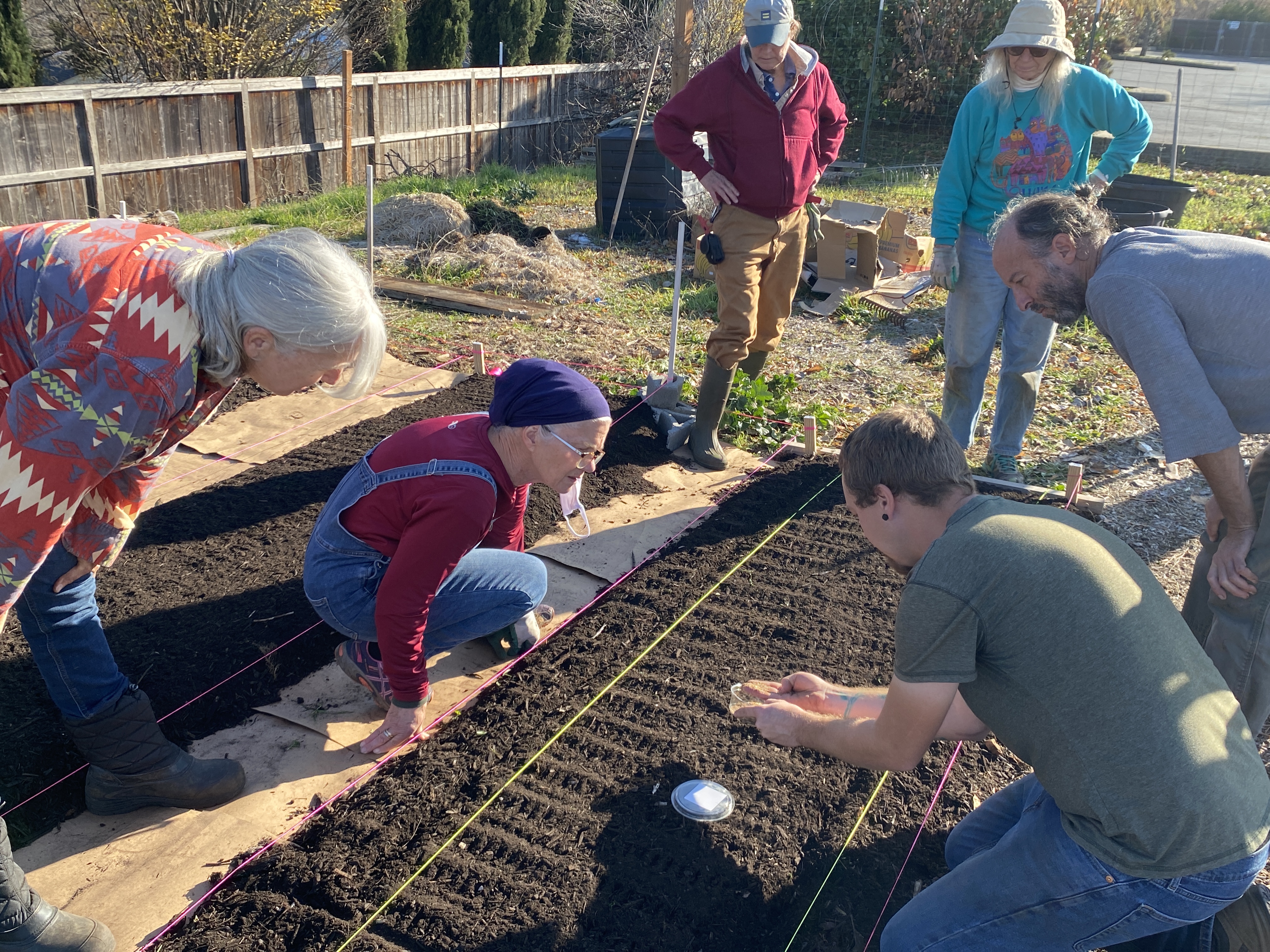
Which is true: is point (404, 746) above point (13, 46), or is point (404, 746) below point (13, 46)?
below

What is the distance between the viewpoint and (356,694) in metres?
2.91

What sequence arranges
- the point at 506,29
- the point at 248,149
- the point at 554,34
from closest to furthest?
the point at 248,149 → the point at 506,29 → the point at 554,34

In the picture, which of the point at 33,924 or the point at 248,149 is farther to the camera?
the point at 248,149

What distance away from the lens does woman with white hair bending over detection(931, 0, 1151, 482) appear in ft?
13.0

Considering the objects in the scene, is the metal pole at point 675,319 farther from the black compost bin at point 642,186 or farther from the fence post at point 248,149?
the fence post at point 248,149

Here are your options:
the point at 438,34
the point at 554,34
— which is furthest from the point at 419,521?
the point at 554,34

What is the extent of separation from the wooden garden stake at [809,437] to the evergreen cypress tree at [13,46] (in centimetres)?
931

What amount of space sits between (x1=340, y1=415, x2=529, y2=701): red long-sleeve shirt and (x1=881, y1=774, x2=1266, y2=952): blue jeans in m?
1.29

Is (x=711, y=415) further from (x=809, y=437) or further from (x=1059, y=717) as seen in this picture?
(x=1059, y=717)

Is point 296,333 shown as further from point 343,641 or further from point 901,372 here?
point 901,372

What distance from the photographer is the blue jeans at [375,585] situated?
2.60 m

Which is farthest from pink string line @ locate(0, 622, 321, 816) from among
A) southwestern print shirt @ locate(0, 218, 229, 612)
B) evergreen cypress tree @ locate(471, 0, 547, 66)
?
evergreen cypress tree @ locate(471, 0, 547, 66)

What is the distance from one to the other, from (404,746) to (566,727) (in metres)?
0.47

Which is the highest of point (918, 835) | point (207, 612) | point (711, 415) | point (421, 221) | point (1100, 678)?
point (1100, 678)
